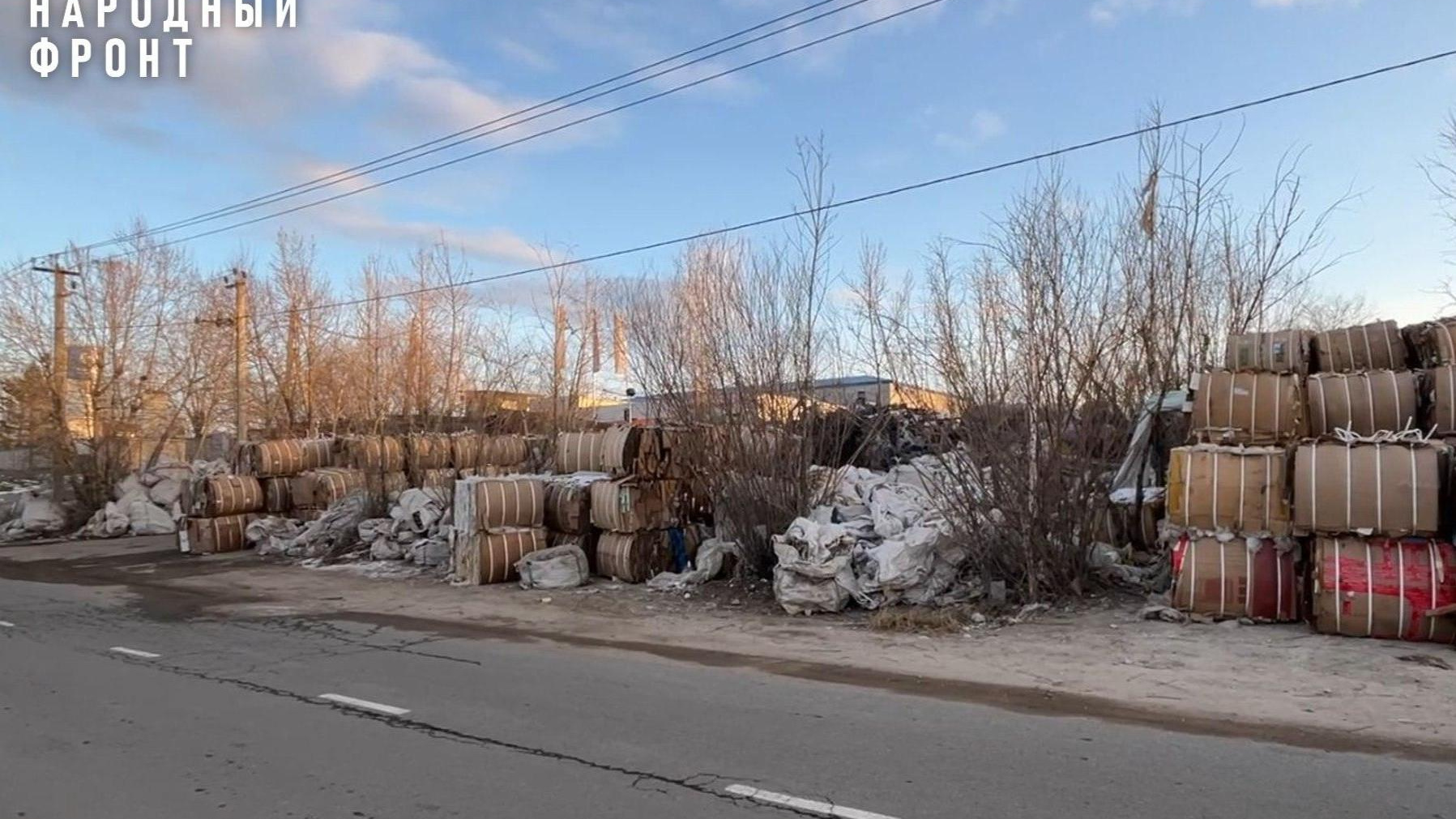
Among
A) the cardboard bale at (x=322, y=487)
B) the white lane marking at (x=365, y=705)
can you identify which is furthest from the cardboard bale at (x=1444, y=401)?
the cardboard bale at (x=322, y=487)

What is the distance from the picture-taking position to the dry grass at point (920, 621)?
392 inches

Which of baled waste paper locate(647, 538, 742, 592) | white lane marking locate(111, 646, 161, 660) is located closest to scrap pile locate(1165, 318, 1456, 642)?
baled waste paper locate(647, 538, 742, 592)

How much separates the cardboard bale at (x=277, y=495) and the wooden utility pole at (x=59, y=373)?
9628mm

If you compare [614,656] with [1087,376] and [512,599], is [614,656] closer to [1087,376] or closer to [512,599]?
[512,599]

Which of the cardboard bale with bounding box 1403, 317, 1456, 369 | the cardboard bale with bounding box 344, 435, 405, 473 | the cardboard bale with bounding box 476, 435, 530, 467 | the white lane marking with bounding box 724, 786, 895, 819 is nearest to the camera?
the white lane marking with bounding box 724, 786, 895, 819

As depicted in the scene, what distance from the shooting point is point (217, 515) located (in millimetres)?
20516

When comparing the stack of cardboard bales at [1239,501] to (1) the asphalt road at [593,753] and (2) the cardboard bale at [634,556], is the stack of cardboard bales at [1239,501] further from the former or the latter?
(2) the cardboard bale at [634,556]

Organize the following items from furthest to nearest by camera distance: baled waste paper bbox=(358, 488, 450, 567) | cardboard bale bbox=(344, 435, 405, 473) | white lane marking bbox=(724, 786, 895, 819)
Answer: cardboard bale bbox=(344, 435, 405, 473)
baled waste paper bbox=(358, 488, 450, 567)
white lane marking bbox=(724, 786, 895, 819)

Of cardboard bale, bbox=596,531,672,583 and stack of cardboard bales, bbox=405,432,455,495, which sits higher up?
stack of cardboard bales, bbox=405,432,455,495

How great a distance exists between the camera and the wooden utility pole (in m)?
27.0

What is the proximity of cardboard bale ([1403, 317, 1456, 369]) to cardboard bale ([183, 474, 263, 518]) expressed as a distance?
2074cm

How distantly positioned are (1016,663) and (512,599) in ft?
23.3

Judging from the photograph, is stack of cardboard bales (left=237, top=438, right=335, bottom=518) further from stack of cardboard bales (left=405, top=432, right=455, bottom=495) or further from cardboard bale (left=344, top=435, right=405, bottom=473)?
stack of cardboard bales (left=405, top=432, right=455, bottom=495)

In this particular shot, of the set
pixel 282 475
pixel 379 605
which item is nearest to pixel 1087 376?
pixel 379 605
